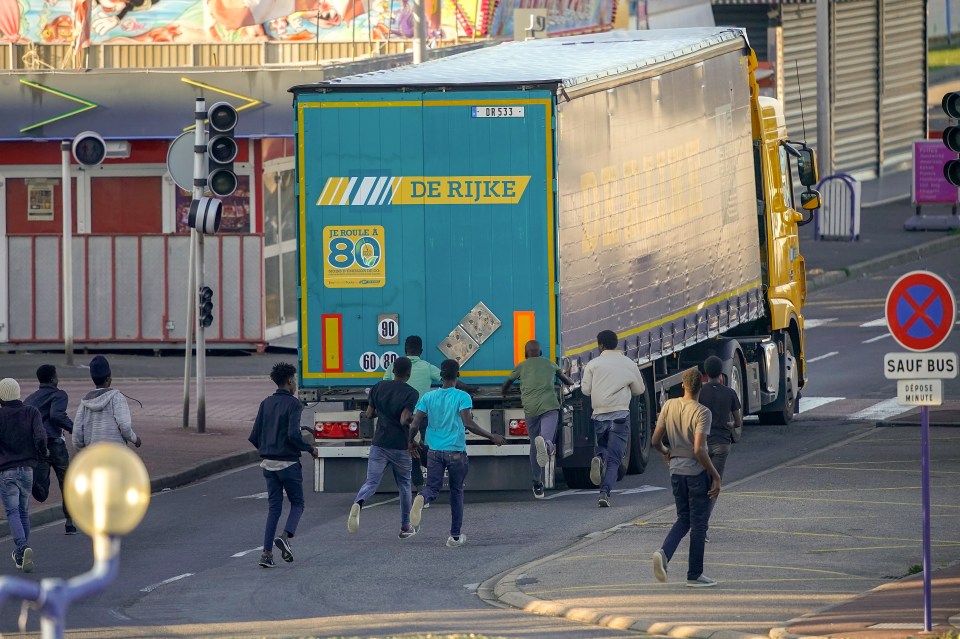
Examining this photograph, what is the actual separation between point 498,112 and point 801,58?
109 feet

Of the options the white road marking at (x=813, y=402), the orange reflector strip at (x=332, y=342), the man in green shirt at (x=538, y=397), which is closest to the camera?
the man in green shirt at (x=538, y=397)

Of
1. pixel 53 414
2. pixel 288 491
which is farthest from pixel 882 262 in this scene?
pixel 288 491

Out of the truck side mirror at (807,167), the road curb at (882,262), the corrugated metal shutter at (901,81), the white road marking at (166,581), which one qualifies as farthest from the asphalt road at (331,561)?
the corrugated metal shutter at (901,81)

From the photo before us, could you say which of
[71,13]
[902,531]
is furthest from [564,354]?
[71,13]

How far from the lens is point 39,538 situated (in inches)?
663

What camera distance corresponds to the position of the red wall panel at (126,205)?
3070 cm

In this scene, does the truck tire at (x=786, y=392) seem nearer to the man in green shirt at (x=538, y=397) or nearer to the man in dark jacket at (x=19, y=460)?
the man in green shirt at (x=538, y=397)

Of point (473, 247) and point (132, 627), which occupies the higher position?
point (473, 247)

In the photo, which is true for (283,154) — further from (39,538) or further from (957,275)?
(39,538)

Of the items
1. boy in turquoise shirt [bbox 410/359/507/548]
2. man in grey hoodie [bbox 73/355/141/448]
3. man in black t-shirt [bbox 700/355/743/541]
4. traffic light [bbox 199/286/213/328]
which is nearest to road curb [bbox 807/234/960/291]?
traffic light [bbox 199/286/213/328]

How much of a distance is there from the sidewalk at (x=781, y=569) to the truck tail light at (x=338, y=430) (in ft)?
9.23

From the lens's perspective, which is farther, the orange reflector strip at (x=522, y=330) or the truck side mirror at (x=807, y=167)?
the truck side mirror at (x=807, y=167)

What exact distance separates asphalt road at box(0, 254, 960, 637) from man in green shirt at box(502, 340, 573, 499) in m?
0.63

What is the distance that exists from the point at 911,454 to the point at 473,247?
5930 millimetres
